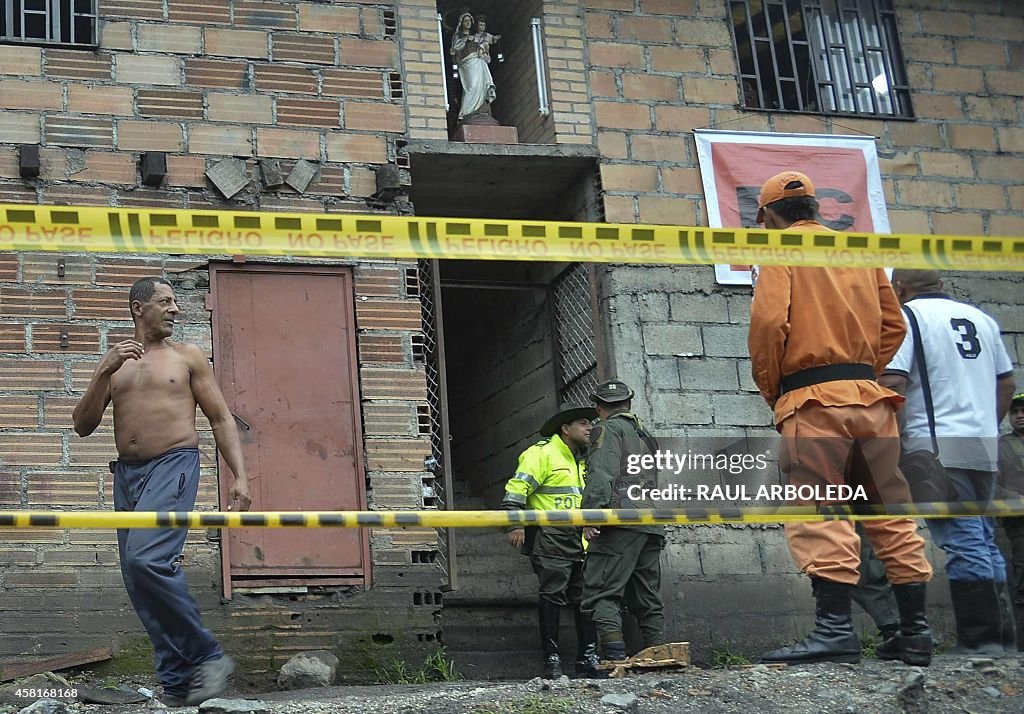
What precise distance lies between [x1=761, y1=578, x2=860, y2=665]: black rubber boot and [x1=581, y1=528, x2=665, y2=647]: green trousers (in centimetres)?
220

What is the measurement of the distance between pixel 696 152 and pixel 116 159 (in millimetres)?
4196

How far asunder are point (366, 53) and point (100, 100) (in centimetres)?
189

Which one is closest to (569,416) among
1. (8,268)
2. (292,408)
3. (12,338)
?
(292,408)

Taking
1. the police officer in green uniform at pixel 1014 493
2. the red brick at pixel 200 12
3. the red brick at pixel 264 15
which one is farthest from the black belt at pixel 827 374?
the red brick at pixel 200 12

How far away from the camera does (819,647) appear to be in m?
6.38

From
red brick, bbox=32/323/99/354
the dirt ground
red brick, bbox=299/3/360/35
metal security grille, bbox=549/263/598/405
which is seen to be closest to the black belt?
the dirt ground

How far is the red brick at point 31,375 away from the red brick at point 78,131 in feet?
4.99

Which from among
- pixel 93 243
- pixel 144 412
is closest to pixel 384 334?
pixel 144 412

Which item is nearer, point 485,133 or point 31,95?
point 31,95

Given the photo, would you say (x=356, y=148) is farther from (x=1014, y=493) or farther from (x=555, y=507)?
(x=1014, y=493)

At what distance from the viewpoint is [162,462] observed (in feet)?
21.9

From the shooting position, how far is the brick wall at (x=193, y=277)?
935 centimetres

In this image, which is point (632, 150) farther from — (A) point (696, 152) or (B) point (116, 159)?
(B) point (116, 159)

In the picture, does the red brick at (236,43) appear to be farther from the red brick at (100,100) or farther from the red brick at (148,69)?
the red brick at (100,100)
